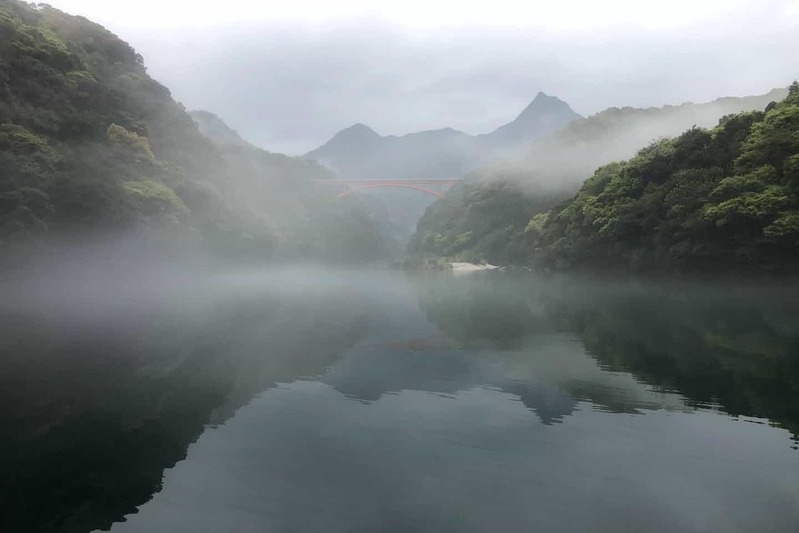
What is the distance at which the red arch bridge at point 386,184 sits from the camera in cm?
14688

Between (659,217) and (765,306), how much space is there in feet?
81.3

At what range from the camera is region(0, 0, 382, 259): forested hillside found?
44.3 meters

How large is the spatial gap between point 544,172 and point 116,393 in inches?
4402

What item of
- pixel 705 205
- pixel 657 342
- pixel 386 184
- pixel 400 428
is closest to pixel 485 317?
pixel 657 342

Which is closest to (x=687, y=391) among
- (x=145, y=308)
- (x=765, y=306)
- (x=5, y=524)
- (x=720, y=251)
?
(x=5, y=524)

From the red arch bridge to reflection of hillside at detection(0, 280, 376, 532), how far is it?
401 ft

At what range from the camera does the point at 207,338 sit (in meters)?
21.6

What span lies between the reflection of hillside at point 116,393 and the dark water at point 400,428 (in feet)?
0.19

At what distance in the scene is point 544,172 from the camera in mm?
115562

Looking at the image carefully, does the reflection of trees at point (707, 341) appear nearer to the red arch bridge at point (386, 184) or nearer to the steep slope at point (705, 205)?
the steep slope at point (705, 205)

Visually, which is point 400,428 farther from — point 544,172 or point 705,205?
point 544,172

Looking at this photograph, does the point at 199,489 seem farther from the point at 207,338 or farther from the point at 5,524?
the point at 207,338

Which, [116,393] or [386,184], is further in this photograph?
[386,184]

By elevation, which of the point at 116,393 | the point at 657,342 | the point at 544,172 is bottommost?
the point at 116,393
